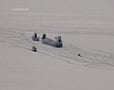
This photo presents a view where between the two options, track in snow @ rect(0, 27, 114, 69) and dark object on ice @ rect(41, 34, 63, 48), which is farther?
dark object on ice @ rect(41, 34, 63, 48)

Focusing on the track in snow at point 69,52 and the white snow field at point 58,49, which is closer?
the white snow field at point 58,49

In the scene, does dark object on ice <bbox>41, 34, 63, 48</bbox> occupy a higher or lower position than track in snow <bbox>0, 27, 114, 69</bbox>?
higher

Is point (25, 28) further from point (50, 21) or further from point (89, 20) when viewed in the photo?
point (89, 20)

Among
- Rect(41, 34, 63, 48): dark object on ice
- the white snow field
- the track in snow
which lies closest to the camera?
the white snow field

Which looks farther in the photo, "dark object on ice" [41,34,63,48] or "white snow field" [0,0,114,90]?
"dark object on ice" [41,34,63,48]

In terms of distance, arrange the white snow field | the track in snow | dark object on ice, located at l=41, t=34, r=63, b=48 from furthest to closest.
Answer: dark object on ice, located at l=41, t=34, r=63, b=48
the track in snow
the white snow field

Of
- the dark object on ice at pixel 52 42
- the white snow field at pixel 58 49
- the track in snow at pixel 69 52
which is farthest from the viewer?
the dark object on ice at pixel 52 42
